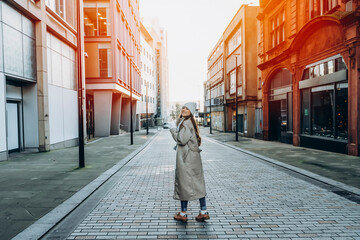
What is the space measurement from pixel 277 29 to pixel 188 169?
18.3 metres

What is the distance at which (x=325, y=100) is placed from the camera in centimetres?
1366

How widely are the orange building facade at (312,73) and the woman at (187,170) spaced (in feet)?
32.2

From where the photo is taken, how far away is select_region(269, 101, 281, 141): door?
20750mm

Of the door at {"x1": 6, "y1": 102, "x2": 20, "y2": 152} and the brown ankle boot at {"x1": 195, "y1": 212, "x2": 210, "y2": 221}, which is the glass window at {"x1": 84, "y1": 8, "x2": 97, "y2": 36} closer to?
the door at {"x1": 6, "y1": 102, "x2": 20, "y2": 152}

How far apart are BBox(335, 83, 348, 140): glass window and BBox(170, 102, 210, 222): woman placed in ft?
34.4

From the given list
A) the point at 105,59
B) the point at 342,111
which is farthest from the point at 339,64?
the point at 105,59

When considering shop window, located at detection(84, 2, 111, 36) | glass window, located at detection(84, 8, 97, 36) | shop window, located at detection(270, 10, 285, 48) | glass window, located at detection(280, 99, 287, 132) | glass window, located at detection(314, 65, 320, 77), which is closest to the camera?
glass window, located at detection(314, 65, 320, 77)

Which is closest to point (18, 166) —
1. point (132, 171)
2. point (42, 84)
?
point (132, 171)

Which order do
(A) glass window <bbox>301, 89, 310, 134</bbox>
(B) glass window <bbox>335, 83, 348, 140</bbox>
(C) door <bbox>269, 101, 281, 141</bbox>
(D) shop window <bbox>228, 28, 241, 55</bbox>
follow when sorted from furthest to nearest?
1. (D) shop window <bbox>228, 28, 241, 55</bbox>
2. (C) door <bbox>269, 101, 281, 141</bbox>
3. (A) glass window <bbox>301, 89, 310, 134</bbox>
4. (B) glass window <bbox>335, 83, 348, 140</bbox>

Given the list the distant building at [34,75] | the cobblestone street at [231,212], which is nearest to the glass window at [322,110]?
the cobblestone street at [231,212]

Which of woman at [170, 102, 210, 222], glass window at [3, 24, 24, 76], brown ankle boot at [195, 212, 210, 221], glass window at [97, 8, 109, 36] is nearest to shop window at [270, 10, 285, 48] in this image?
glass window at [97, 8, 109, 36]

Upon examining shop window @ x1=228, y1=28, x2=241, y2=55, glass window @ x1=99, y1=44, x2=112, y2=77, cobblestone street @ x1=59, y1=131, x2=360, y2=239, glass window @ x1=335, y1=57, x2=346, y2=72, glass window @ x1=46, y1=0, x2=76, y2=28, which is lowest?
cobblestone street @ x1=59, y1=131, x2=360, y2=239

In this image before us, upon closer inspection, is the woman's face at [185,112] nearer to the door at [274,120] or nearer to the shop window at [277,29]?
the shop window at [277,29]

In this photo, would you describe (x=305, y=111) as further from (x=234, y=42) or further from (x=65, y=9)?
(x=234, y=42)
